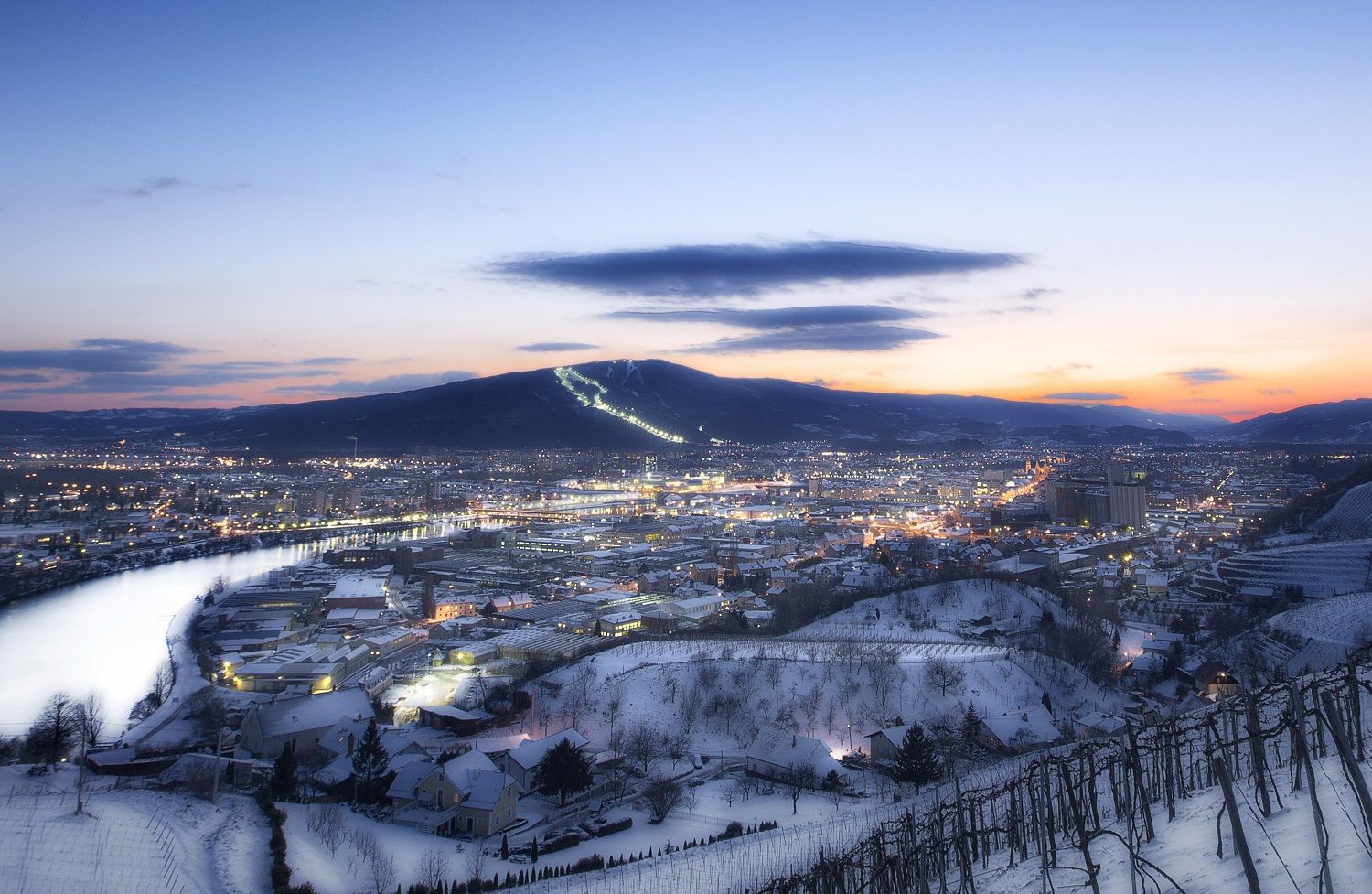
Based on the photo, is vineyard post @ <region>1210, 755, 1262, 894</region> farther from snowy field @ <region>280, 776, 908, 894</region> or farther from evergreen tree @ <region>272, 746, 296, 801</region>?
evergreen tree @ <region>272, 746, 296, 801</region>

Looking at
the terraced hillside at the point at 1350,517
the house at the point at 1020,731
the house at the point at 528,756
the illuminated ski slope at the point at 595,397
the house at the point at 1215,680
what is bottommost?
the house at the point at 1020,731

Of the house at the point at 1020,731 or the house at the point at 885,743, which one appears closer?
the house at the point at 885,743

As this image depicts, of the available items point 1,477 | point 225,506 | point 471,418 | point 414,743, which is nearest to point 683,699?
Result: point 414,743

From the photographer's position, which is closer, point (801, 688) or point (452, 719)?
point (452, 719)

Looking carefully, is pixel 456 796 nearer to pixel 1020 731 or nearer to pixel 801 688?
pixel 801 688

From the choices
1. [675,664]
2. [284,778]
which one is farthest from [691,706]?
[284,778]

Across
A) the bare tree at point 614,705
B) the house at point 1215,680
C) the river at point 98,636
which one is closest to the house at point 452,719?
the bare tree at point 614,705

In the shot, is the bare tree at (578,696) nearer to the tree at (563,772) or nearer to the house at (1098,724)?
the tree at (563,772)
